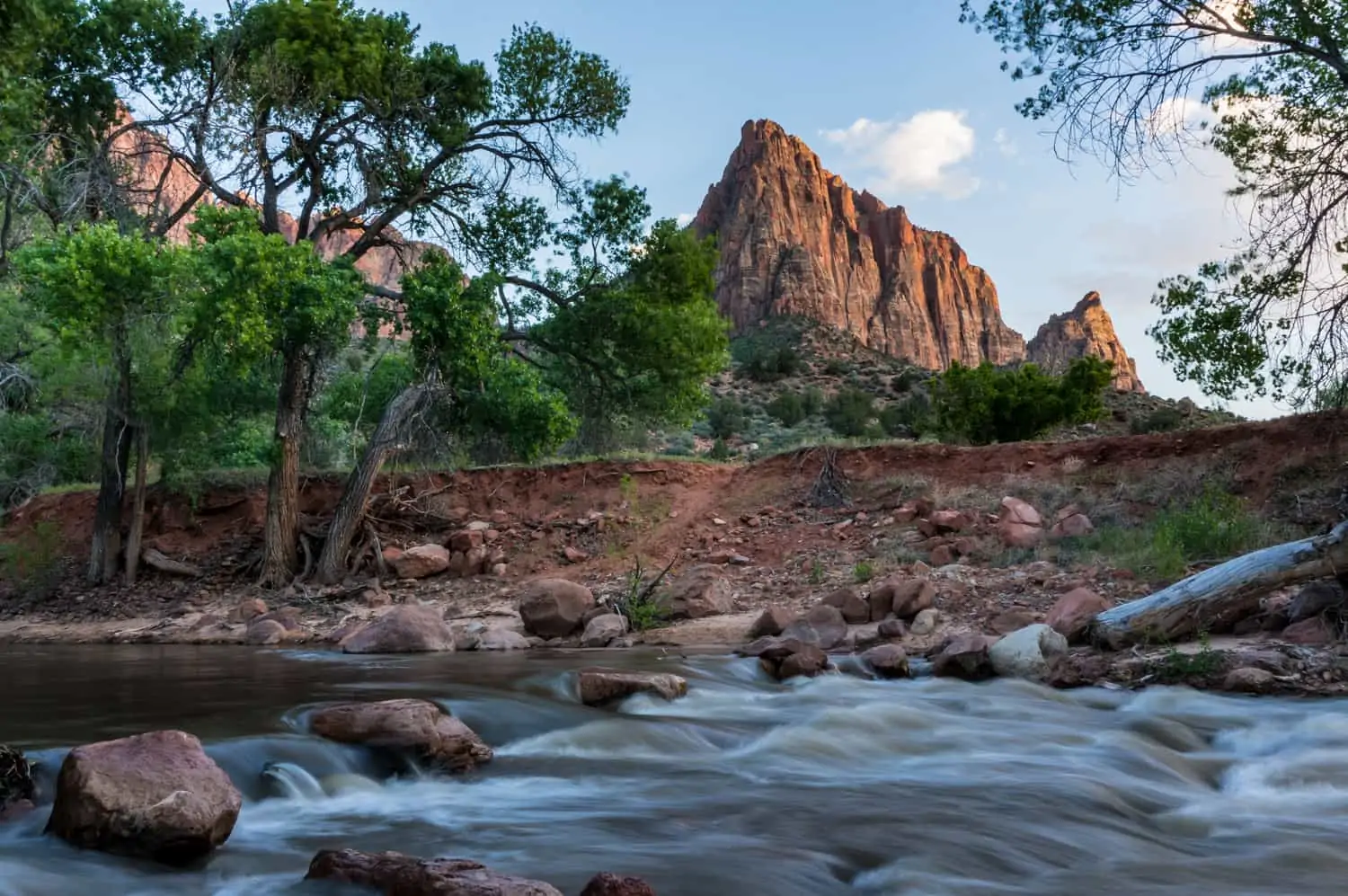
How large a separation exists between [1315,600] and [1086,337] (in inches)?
3455

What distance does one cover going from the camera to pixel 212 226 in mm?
13477

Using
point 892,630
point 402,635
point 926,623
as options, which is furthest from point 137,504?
point 926,623

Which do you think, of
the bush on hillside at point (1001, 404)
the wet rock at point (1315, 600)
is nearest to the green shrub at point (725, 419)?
the bush on hillside at point (1001, 404)

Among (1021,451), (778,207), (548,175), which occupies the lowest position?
(1021,451)

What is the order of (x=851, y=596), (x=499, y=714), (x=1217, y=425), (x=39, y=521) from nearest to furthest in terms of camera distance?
(x=499, y=714), (x=851, y=596), (x=1217, y=425), (x=39, y=521)

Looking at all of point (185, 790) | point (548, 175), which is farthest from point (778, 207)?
point (185, 790)

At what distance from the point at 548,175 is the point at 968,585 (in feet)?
31.3

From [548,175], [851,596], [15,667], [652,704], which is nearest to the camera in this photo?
[652,704]

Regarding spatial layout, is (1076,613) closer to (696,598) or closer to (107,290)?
(696,598)

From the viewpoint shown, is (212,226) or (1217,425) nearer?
(212,226)

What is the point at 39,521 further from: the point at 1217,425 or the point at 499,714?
the point at 1217,425

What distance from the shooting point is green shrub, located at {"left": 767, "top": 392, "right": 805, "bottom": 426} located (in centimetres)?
3619

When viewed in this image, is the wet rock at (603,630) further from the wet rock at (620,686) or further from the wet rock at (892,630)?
the wet rock at (620,686)

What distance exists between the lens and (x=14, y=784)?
4605 mm
